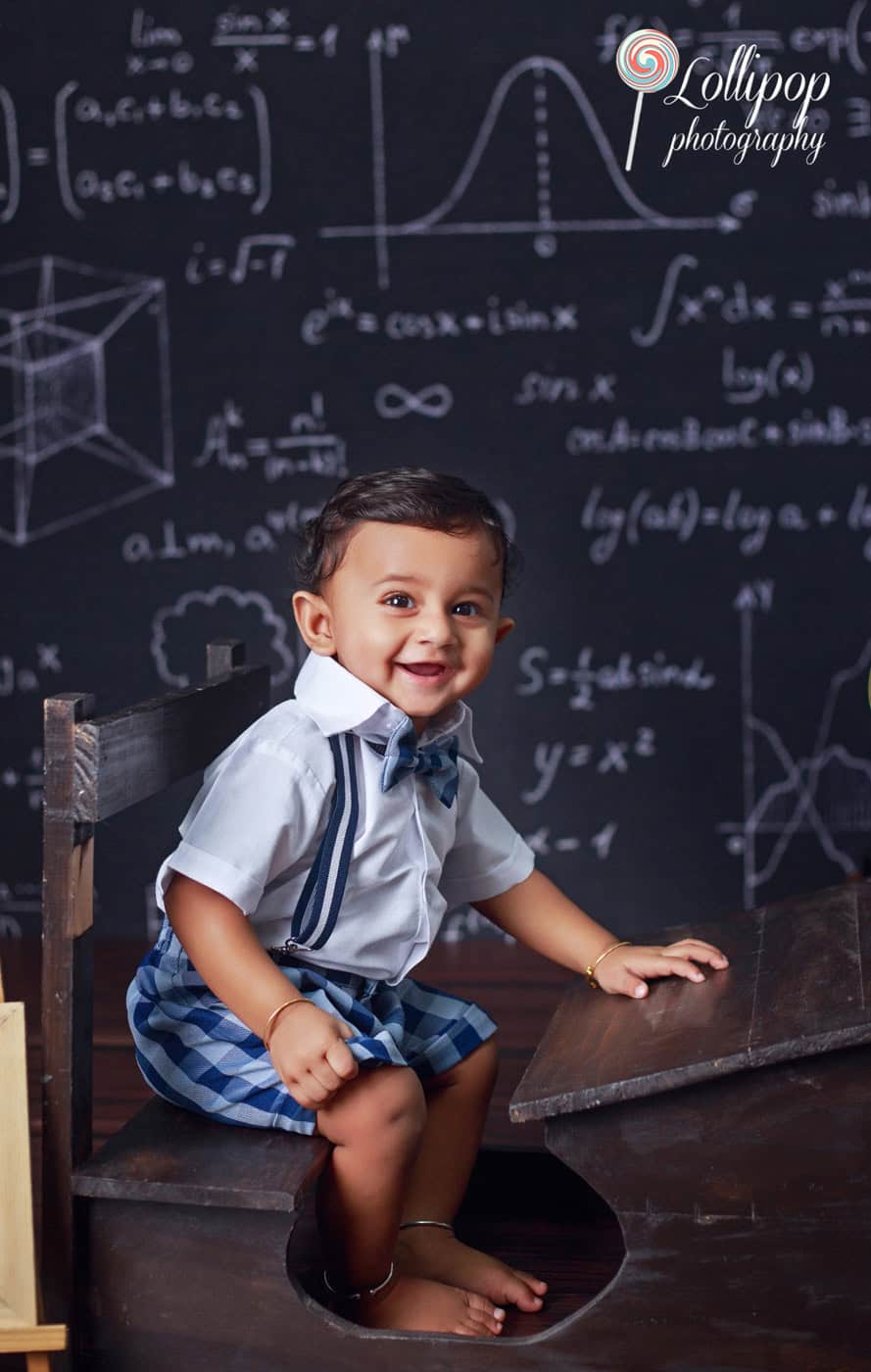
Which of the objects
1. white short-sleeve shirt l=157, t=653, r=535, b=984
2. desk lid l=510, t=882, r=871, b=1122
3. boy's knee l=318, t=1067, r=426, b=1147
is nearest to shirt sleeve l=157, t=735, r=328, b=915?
white short-sleeve shirt l=157, t=653, r=535, b=984

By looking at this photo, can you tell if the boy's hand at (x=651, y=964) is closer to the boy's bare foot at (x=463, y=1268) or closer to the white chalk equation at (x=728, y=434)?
the boy's bare foot at (x=463, y=1268)

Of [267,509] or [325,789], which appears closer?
[325,789]

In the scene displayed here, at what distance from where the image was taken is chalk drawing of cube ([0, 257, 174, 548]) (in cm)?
312

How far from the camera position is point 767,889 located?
10.4 ft

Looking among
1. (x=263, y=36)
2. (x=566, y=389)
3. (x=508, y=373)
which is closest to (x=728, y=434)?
(x=566, y=389)

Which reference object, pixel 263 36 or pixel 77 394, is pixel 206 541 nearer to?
pixel 77 394

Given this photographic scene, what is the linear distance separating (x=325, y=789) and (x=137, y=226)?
1.96 meters

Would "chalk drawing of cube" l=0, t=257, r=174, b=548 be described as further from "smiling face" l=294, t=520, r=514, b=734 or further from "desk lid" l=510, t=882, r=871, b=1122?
"desk lid" l=510, t=882, r=871, b=1122

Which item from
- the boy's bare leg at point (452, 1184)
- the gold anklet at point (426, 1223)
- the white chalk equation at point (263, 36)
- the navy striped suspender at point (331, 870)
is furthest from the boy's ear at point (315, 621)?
the white chalk equation at point (263, 36)

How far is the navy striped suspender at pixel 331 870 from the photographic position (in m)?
1.54

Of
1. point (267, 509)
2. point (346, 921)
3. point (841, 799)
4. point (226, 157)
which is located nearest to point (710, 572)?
point (841, 799)

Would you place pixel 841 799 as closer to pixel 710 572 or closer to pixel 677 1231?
pixel 710 572

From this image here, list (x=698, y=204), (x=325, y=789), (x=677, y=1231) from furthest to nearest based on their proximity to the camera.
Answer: (x=698, y=204) < (x=325, y=789) < (x=677, y=1231)

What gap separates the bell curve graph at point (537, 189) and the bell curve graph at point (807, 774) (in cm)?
79
